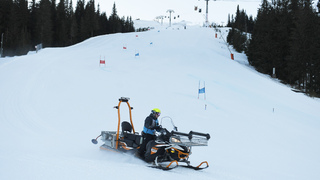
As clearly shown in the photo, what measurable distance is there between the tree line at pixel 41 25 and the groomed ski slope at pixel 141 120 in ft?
154

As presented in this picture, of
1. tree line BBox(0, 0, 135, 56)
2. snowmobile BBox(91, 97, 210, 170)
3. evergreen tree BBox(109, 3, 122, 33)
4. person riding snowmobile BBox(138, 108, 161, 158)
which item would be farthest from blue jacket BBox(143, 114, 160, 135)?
evergreen tree BBox(109, 3, 122, 33)

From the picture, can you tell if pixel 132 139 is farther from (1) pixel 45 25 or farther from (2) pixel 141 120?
(1) pixel 45 25

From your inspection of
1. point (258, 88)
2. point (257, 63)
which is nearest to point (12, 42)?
point (257, 63)

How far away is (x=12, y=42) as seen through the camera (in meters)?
59.4

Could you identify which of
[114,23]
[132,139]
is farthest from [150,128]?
[114,23]

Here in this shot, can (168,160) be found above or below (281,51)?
below

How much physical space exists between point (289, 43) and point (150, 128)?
969 inches

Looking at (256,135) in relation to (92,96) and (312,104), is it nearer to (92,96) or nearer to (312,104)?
(92,96)

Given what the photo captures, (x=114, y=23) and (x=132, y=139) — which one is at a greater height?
(x=114, y=23)

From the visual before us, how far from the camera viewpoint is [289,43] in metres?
25.8

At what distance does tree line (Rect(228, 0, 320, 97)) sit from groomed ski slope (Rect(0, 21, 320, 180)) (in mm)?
6872

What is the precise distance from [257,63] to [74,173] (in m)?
29.8

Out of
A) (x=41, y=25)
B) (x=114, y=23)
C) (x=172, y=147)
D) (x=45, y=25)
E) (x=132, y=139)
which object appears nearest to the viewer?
(x=172, y=147)

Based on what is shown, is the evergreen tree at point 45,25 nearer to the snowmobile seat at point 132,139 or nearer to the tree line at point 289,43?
the tree line at point 289,43
